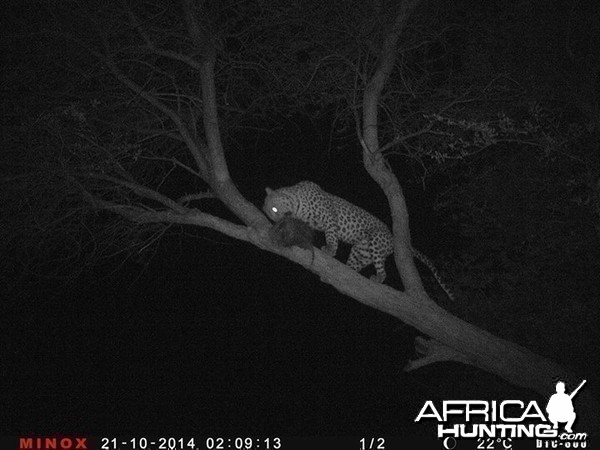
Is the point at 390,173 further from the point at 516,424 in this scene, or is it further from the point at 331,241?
the point at 331,241

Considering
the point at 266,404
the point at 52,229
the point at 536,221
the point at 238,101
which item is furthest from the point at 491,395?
the point at 266,404

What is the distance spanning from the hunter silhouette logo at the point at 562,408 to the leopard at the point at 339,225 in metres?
2.82

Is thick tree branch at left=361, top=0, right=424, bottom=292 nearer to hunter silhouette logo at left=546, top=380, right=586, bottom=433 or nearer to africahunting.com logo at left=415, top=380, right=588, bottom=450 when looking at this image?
africahunting.com logo at left=415, top=380, right=588, bottom=450

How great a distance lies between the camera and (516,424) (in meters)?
6.14

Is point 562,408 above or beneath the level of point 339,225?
beneath

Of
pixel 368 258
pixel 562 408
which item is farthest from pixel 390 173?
pixel 368 258

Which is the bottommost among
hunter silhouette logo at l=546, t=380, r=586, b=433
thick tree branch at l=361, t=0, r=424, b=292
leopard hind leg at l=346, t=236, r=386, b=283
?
hunter silhouette logo at l=546, t=380, r=586, b=433

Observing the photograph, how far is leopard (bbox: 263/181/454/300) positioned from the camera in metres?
8.76

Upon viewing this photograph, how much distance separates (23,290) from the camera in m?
6.82

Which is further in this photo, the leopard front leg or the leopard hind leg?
the leopard hind leg


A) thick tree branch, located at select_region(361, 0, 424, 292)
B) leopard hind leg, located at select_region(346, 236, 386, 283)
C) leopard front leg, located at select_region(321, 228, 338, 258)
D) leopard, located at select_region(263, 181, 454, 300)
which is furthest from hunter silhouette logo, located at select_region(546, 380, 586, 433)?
leopard front leg, located at select_region(321, 228, 338, 258)

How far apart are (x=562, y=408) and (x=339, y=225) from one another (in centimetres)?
383

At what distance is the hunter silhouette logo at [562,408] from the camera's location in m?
5.85

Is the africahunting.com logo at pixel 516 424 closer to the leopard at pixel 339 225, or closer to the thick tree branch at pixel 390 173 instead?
the thick tree branch at pixel 390 173
